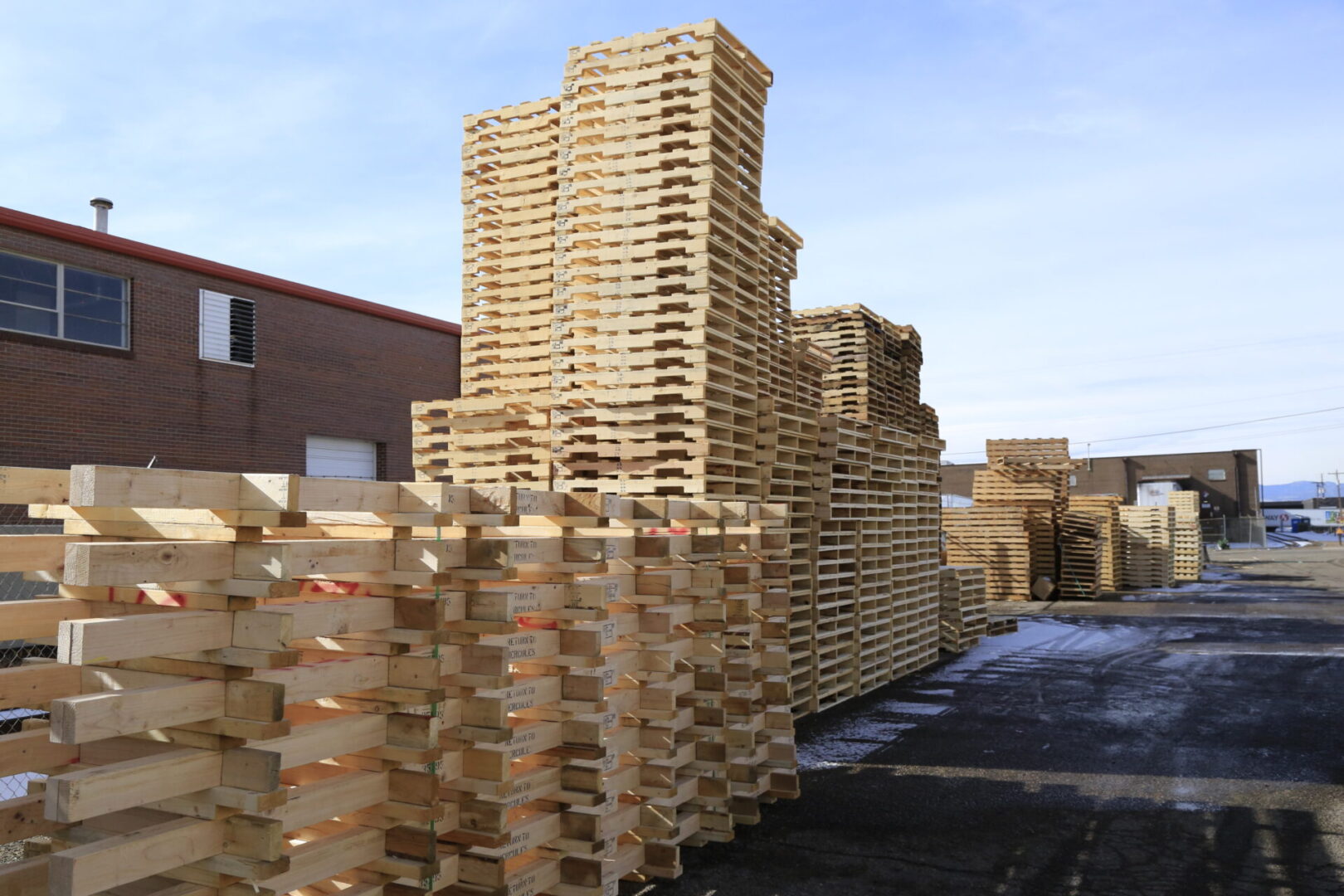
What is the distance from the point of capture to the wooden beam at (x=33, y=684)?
4004mm

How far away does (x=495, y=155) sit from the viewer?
38.1 ft

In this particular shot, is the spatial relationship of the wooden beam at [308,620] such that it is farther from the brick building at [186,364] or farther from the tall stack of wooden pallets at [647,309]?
the brick building at [186,364]

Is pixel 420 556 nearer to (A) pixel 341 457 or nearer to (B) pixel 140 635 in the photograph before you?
(B) pixel 140 635

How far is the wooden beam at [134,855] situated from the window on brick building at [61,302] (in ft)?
57.6

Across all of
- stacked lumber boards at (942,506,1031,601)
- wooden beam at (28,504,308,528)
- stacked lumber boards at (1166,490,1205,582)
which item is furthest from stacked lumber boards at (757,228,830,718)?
stacked lumber boards at (1166,490,1205,582)

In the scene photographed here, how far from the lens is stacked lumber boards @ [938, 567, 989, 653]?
649 inches

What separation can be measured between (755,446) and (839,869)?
490 centimetres

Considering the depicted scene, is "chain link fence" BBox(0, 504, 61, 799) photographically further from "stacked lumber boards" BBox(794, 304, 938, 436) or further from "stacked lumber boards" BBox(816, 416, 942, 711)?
"stacked lumber boards" BBox(794, 304, 938, 436)

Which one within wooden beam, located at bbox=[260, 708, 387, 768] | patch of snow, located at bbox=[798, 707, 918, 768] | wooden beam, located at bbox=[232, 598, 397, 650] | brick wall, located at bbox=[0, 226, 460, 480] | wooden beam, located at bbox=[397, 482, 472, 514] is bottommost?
patch of snow, located at bbox=[798, 707, 918, 768]

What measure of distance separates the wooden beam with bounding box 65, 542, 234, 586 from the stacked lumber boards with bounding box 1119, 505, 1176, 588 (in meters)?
32.0

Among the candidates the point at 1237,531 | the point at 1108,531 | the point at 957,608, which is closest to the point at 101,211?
the point at 957,608

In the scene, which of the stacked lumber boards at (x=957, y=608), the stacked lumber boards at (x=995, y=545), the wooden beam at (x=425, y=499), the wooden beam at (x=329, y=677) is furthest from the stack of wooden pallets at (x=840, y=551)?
the stacked lumber boards at (x=995, y=545)

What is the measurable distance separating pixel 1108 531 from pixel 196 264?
2601 cm

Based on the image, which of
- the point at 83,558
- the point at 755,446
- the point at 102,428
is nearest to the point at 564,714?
the point at 83,558
